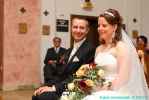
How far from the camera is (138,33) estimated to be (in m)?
12.0

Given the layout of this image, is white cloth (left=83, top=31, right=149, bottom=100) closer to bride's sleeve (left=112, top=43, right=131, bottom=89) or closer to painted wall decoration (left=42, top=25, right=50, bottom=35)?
bride's sleeve (left=112, top=43, right=131, bottom=89)

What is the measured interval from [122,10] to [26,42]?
138 inches

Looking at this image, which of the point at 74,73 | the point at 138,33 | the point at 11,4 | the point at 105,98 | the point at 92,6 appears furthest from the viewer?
the point at 138,33

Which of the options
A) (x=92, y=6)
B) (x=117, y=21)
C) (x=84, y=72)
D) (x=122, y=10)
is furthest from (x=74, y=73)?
(x=122, y=10)

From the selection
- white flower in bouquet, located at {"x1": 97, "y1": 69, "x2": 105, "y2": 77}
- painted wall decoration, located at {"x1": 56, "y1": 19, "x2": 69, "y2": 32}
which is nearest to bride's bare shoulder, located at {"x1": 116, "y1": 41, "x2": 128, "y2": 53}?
white flower in bouquet, located at {"x1": 97, "y1": 69, "x2": 105, "y2": 77}

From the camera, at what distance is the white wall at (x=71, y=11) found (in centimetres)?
1016

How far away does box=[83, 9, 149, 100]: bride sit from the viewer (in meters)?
3.00

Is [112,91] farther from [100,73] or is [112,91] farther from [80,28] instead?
[80,28]

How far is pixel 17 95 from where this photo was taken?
8.58 m

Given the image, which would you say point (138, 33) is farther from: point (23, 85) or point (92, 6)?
point (23, 85)

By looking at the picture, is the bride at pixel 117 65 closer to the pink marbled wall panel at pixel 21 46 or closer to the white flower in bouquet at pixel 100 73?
the white flower in bouquet at pixel 100 73

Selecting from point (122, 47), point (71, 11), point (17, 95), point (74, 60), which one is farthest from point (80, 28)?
point (71, 11)

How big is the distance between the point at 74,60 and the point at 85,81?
0.39 m

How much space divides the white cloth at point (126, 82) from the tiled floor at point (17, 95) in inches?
192
